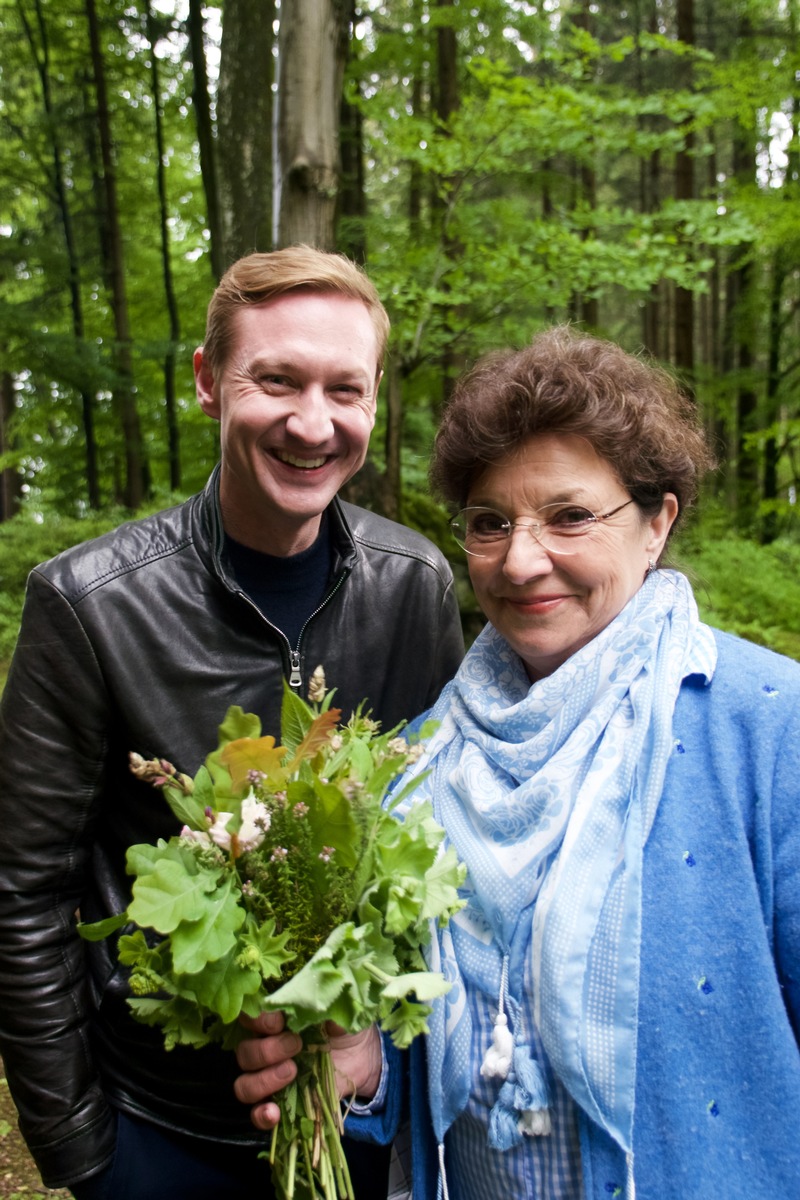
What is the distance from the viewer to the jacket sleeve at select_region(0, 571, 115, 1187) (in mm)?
1948

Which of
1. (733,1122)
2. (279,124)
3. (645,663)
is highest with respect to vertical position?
(279,124)

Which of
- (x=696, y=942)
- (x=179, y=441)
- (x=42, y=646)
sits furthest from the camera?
(x=179, y=441)

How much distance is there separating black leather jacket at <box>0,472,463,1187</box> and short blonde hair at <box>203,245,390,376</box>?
0.39 meters

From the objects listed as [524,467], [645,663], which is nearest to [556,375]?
[524,467]

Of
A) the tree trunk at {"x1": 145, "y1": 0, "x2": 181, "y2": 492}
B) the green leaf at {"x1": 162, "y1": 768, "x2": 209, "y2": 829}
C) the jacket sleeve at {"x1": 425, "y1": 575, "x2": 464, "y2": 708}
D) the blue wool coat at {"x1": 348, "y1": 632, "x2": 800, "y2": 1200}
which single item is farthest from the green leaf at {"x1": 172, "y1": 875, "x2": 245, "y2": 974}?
the tree trunk at {"x1": 145, "y1": 0, "x2": 181, "y2": 492}

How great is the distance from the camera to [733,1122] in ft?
4.52

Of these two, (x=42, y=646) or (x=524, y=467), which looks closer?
(x=524, y=467)

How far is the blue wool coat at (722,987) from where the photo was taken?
1372mm

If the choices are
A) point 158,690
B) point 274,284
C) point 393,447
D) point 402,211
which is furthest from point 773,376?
point 158,690

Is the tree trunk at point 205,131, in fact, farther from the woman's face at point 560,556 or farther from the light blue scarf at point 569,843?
the light blue scarf at point 569,843

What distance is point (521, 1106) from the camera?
1.43 m

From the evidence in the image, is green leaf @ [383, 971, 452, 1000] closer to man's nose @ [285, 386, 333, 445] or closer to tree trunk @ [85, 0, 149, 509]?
man's nose @ [285, 386, 333, 445]

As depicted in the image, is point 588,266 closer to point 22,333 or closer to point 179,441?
point 22,333

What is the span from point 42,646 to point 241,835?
3.02 ft
